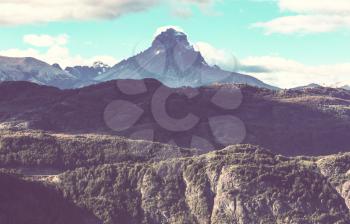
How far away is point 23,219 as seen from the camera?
19975 centimetres

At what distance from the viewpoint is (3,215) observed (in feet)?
647

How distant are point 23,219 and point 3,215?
5.98 metres
